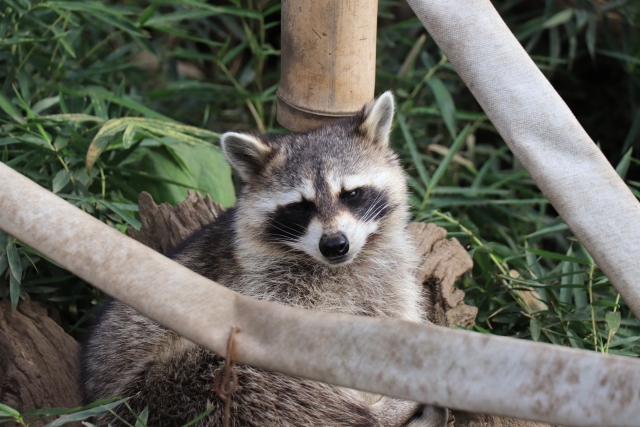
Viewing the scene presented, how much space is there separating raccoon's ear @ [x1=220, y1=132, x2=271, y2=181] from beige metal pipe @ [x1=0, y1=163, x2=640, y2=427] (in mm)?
929

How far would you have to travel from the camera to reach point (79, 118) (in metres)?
3.79

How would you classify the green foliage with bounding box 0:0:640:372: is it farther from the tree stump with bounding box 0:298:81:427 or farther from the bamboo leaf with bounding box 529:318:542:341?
the tree stump with bounding box 0:298:81:427

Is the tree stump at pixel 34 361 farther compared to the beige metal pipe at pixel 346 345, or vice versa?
the tree stump at pixel 34 361

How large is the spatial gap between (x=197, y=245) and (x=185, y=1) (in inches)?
77.0

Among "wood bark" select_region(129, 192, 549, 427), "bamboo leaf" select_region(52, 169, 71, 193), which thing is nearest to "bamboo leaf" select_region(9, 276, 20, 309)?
"bamboo leaf" select_region(52, 169, 71, 193)

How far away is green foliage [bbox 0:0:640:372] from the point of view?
348cm

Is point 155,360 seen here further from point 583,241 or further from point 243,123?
point 243,123

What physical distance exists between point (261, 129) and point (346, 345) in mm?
3479

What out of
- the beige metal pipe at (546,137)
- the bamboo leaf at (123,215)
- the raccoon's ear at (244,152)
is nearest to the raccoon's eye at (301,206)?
the raccoon's ear at (244,152)

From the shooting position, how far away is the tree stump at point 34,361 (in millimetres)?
2836

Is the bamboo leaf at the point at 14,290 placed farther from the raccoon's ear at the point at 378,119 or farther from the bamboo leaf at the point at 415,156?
the bamboo leaf at the point at 415,156

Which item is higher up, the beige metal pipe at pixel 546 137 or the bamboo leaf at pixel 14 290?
the beige metal pipe at pixel 546 137

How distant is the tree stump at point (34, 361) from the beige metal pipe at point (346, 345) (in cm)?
109

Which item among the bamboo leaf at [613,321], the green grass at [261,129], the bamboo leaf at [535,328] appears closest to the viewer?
the bamboo leaf at [613,321]
